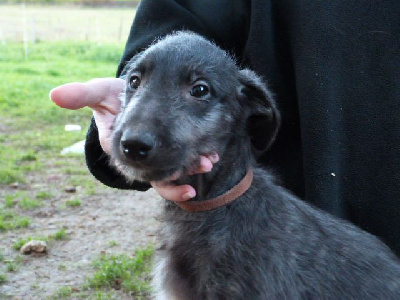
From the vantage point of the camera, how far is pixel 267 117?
9.92ft

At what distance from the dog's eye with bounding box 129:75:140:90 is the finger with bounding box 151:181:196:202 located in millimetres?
524

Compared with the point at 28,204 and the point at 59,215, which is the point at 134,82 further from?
the point at 28,204

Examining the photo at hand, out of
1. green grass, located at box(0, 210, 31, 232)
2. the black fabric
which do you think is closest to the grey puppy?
the black fabric

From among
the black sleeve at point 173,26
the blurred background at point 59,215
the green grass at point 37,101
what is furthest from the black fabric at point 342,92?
the green grass at point 37,101

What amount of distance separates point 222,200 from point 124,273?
296cm

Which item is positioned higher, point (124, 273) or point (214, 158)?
point (214, 158)

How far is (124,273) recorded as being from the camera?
18.3ft

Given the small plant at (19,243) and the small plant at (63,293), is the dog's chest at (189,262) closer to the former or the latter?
the small plant at (63,293)

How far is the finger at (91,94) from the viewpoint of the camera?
9.78 feet

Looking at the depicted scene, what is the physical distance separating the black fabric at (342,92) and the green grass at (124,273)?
2.00 meters

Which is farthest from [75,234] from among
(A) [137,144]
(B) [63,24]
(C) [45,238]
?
(B) [63,24]

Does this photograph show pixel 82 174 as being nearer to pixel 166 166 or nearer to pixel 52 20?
pixel 166 166

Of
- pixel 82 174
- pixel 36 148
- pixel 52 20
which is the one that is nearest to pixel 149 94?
pixel 82 174

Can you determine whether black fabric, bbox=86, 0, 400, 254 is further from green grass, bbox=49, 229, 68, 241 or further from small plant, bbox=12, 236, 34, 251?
green grass, bbox=49, 229, 68, 241
